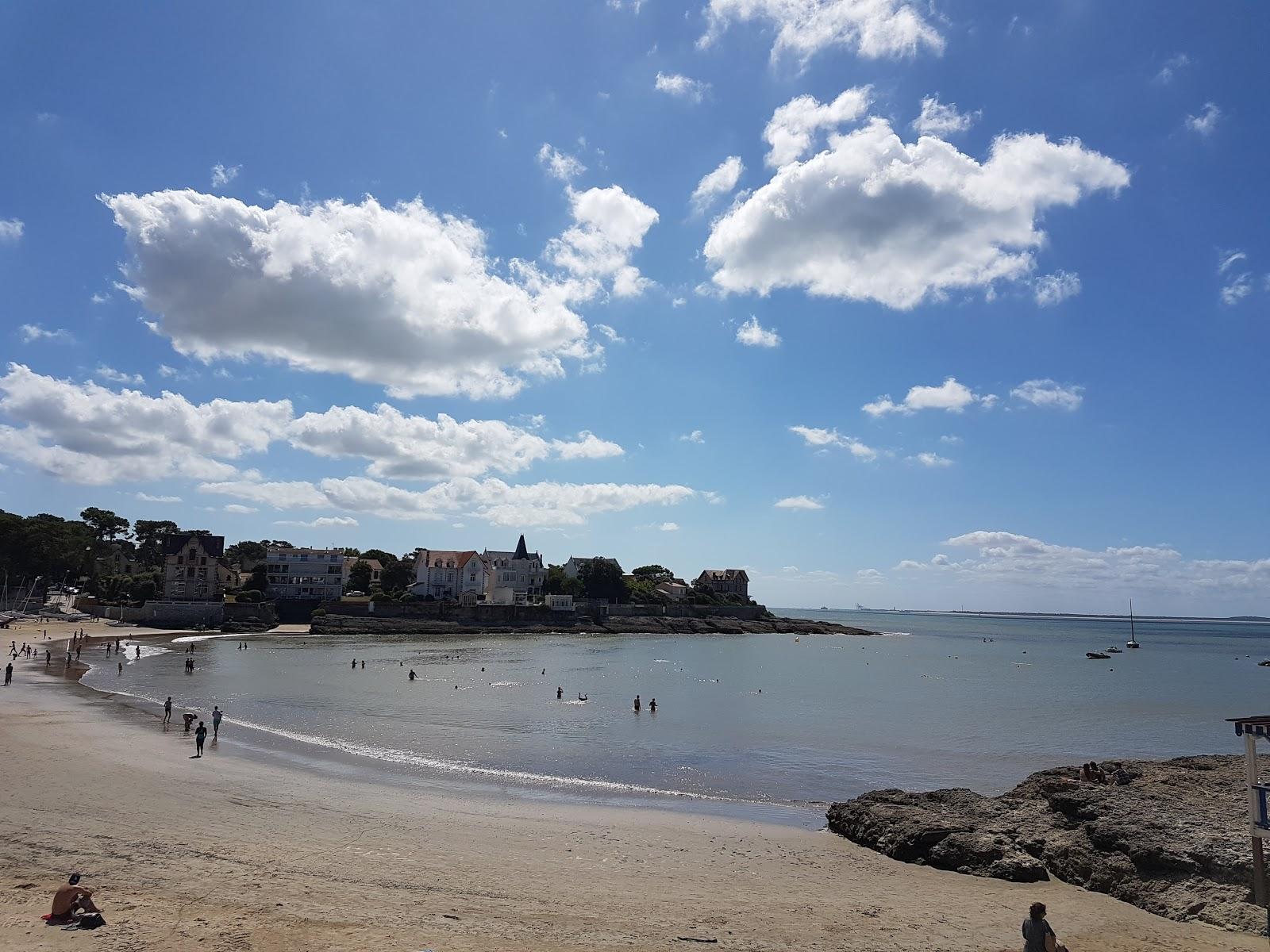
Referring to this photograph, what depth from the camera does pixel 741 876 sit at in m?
16.0

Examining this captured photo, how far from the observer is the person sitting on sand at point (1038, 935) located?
10070mm

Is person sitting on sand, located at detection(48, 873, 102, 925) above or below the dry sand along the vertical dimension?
above

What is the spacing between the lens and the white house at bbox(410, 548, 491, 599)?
132 metres

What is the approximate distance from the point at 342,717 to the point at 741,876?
1095 inches

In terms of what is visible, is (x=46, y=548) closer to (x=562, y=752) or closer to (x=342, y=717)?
(x=342, y=717)

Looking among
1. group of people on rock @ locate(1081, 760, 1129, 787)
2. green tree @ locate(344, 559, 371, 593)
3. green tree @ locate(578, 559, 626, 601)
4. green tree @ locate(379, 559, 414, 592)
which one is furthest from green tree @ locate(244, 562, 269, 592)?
group of people on rock @ locate(1081, 760, 1129, 787)

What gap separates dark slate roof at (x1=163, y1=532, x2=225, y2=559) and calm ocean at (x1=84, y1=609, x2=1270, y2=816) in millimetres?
29695

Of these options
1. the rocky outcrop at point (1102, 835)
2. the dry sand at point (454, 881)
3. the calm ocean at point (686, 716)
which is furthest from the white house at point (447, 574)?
the rocky outcrop at point (1102, 835)

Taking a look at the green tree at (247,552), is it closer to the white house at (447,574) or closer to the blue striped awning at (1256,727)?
the white house at (447,574)

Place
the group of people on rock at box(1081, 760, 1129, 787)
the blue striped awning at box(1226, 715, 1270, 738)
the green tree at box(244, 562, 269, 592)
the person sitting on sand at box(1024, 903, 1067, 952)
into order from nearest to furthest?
the person sitting on sand at box(1024, 903, 1067, 952) < the blue striped awning at box(1226, 715, 1270, 738) < the group of people on rock at box(1081, 760, 1129, 787) < the green tree at box(244, 562, 269, 592)

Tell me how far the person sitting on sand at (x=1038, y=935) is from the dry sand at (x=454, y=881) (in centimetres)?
212

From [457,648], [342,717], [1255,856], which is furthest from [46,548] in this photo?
[1255,856]

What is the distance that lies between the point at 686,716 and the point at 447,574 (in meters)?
98.5

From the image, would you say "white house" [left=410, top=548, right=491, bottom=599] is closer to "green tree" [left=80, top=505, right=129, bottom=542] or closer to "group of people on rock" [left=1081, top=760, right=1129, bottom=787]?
"green tree" [left=80, top=505, right=129, bottom=542]
